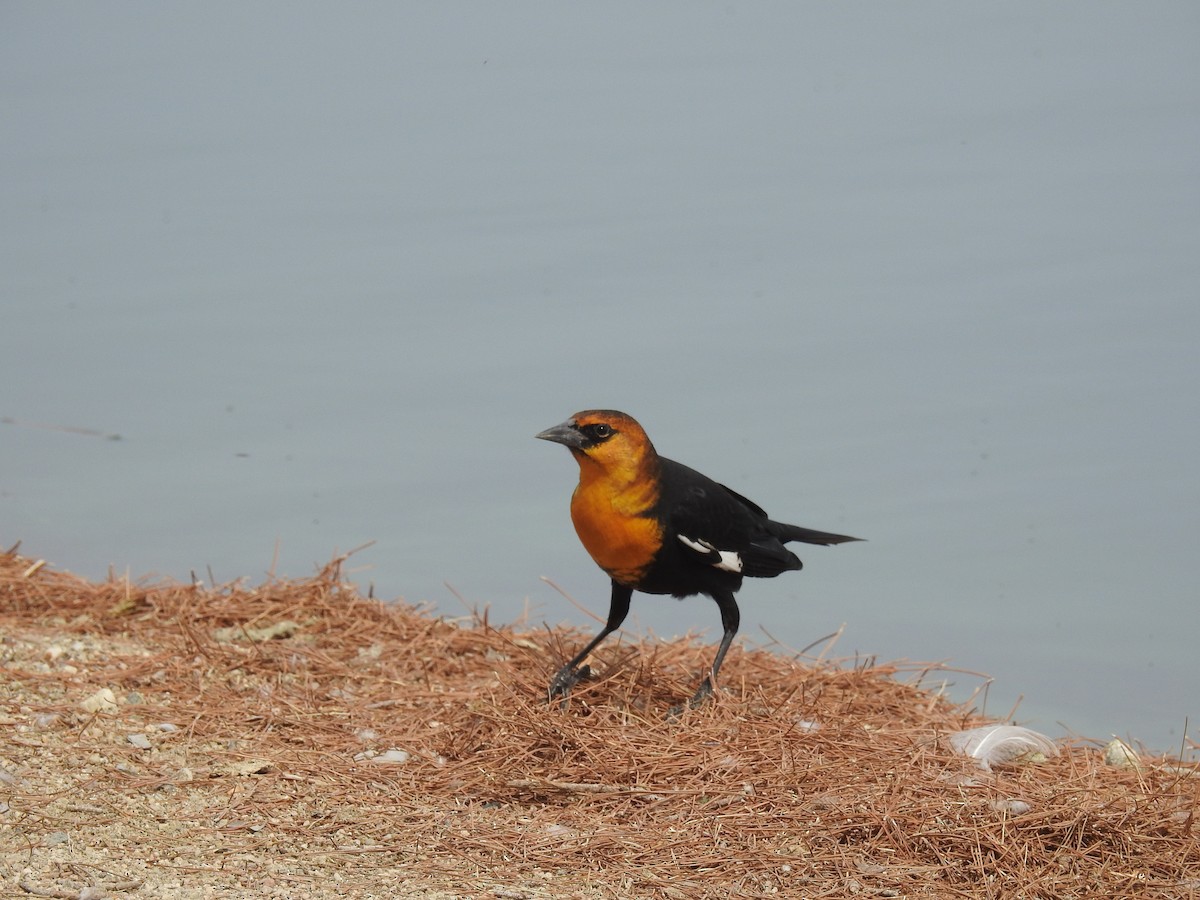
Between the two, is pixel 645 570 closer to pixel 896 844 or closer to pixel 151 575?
pixel 896 844

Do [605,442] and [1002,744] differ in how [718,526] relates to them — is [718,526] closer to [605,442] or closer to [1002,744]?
[605,442]

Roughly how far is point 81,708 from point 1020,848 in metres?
3.64

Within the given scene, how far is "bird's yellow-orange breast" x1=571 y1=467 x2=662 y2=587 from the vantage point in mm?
5250

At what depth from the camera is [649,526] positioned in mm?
5277

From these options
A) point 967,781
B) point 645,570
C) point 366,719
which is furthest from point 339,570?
point 967,781

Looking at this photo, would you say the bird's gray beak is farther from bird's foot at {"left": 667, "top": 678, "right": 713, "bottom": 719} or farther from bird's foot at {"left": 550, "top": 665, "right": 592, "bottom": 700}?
bird's foot at {"left": 667, "top": 678, "right": 713, "bottom": 719}

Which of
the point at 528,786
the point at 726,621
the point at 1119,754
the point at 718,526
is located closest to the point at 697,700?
the point at 726,621

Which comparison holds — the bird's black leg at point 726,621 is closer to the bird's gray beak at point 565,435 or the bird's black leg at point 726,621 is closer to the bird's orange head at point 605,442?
the bird's orange head at point 605,442

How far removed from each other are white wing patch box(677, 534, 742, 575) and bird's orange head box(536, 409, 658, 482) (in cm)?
36

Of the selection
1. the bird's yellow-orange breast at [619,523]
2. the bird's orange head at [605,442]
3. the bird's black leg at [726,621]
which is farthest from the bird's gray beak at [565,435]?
the bird's black leg at [726,621]

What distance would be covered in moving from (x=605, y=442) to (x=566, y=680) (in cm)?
Result: 103

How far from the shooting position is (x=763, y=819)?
4.56 metres

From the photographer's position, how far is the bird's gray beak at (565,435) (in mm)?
5176

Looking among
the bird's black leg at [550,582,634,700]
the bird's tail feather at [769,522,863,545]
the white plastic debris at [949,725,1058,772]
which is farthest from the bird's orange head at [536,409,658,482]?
the white plastic debris at [949,725,1058,772]
